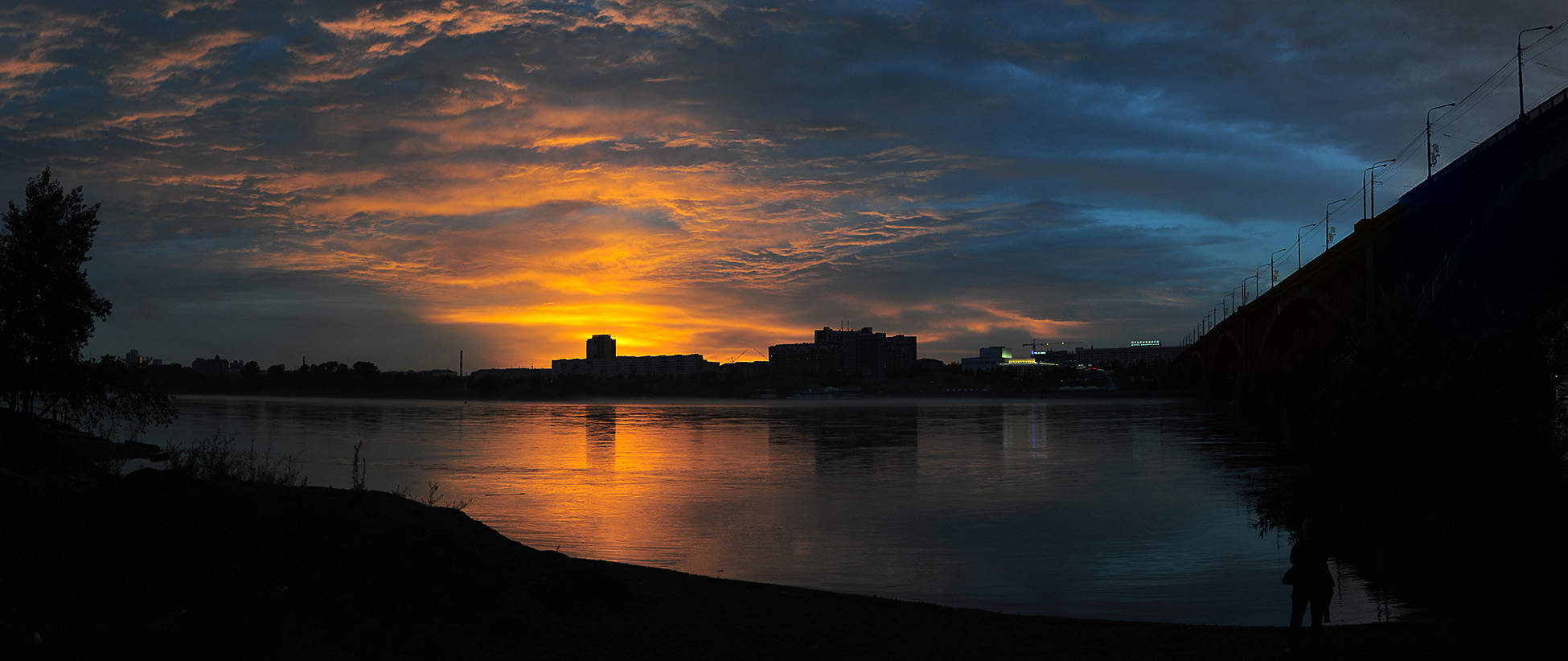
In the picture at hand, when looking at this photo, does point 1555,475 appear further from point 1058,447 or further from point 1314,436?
point 1058,447

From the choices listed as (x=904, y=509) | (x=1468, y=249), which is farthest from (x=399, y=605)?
(x=1468, y=249)

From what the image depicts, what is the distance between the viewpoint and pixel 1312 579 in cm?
1130

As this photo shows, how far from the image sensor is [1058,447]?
61312mm

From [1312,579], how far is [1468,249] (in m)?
30.2

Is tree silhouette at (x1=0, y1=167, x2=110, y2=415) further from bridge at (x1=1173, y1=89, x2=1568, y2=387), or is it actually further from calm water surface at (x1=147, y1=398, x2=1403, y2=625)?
bridge at (x1=1173, y1=89, x2=1568, y2=387)

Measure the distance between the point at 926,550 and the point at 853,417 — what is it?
293 feet

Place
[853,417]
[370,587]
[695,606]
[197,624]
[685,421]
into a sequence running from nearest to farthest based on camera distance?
[197,624], [370,587], [695,606], [685,421], [853,417]

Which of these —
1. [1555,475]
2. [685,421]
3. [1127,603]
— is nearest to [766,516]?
[1127,603]

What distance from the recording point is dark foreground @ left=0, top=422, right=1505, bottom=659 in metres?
10.8

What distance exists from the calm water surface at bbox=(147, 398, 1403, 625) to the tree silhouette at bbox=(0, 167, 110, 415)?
1029 cm

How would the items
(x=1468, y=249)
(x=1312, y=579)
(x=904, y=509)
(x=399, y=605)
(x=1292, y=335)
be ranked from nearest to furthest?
(x=1312, y=579), (x=399, y=605), (x=904, y=509), (x=1468, y=249), (x=1292, y=335)

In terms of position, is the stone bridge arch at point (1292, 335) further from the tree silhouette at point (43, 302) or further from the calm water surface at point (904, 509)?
the tree silhouette at point (43, 302)

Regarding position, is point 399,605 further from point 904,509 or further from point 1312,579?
point 904,509

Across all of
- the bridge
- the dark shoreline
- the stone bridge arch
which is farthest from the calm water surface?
the stone bridge arch
